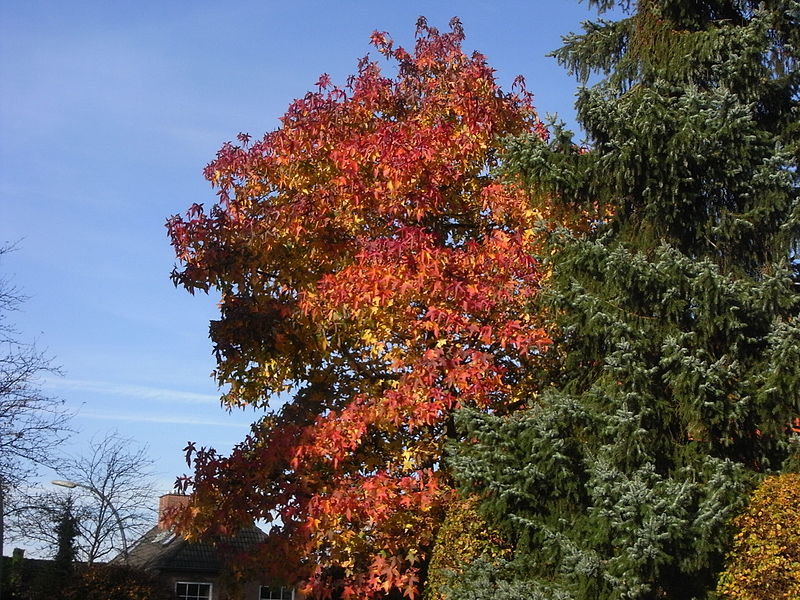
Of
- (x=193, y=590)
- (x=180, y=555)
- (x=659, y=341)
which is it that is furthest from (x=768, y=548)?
(x=180, y=555)

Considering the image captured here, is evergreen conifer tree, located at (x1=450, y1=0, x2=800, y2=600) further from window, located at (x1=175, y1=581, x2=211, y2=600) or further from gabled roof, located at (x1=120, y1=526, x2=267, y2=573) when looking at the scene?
window, located at (x1=175, y1=581, x2=211, y2=600)

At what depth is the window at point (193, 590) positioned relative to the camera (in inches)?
1428

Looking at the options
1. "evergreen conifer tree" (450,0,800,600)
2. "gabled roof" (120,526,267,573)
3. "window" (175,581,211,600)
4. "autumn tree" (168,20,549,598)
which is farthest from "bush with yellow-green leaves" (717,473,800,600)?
"window" (175,581,211,600)

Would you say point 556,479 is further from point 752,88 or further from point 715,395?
point 752,88

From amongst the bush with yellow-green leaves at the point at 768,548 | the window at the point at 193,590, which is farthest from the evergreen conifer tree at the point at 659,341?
the window at the point at 193,590

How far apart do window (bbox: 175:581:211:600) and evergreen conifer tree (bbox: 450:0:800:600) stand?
2758 cm

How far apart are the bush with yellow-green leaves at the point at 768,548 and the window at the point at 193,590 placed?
30043 millimetres

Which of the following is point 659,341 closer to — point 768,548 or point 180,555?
point 768,548

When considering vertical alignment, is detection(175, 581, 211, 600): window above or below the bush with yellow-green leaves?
above

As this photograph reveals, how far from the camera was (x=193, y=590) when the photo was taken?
3662cm

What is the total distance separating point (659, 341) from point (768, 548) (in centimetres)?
275

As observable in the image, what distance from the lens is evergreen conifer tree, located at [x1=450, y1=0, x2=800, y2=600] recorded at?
403 inches

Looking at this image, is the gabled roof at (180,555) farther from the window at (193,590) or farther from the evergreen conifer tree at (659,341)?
the evergreen conifer tree at (659,341)

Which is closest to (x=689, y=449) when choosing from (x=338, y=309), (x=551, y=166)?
(x=551, y=166)
